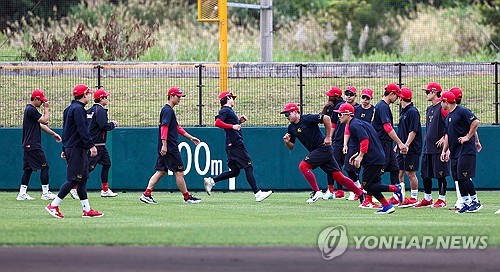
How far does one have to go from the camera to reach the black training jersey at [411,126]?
18.2 metres

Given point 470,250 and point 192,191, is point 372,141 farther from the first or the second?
point 192,191

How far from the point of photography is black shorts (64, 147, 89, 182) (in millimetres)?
15773

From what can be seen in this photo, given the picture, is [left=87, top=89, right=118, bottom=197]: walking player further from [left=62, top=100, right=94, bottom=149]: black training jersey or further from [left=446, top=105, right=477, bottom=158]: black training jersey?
[left=446, top=105, right=477, bottom=158]: black training jersey

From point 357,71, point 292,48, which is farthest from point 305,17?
point 357,71

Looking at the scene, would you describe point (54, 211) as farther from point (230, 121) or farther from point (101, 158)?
point (101, 158)

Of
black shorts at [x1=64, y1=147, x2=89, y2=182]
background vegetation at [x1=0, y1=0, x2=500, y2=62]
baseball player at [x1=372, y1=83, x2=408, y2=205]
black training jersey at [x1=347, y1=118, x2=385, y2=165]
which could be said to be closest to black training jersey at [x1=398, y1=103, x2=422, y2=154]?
baseball player at [x1=372, y1=83, x2=408, y2=205]

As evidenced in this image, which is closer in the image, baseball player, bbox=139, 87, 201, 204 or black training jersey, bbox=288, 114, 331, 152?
black training jersey, bbox=288, 114, 331, 152

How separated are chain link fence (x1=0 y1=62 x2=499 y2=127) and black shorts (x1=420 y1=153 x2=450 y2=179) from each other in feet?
18.6

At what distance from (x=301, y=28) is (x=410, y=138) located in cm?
2048

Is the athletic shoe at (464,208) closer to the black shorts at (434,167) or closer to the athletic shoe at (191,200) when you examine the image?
the black shorts at (434,167)

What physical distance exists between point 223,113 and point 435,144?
12.8 ft

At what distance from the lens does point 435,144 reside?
1791cm
